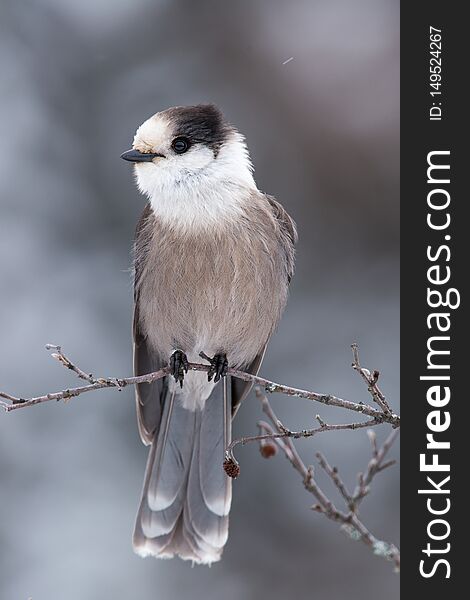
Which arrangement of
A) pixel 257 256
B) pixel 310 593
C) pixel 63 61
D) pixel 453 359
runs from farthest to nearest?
pixel 63 61 < pixel 310 593 < pixel 257 256 < pixel 453 359

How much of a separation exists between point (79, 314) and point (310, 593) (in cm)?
173

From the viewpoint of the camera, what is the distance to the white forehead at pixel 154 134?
9.93ft

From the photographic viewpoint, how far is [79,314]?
467 cm

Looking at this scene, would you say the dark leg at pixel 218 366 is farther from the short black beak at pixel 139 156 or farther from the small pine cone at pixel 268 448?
the short black beak at pixel 139 156

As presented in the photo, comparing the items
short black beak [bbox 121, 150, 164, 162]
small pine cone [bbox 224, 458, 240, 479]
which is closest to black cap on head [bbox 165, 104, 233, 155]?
short black beak [bbox 121, 150, 164, 162]

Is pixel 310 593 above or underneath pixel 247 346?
underneath

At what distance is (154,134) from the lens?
304 cm

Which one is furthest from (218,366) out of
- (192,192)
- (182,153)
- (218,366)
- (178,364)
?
(182,153)

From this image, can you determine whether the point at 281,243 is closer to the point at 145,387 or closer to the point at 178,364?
the point at 178,364

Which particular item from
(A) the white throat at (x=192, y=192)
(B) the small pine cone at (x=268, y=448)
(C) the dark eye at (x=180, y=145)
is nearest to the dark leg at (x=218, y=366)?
(B) the small pine cone at (x=268, y=448)

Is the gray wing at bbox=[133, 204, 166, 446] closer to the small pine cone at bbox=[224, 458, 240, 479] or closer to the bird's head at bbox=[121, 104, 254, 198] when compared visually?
the bird's head at bbox=[121, 104, 254, 198]

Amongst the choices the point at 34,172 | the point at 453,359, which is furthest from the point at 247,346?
the point at 34,172

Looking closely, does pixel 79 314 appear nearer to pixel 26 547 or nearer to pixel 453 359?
pixel 26 547

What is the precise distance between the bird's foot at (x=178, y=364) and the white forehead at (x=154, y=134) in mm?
718
